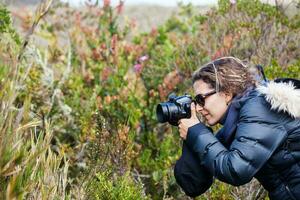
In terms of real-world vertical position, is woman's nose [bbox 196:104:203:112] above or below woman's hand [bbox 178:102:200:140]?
above

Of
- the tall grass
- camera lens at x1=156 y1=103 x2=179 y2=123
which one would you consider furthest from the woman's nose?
the tall grass

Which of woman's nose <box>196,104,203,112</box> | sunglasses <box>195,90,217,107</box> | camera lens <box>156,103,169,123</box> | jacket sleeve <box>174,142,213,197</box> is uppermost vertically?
sunglasses <box>195,90,217,107</box>

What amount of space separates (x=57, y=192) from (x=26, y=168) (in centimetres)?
61

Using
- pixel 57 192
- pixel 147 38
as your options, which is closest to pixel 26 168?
pixel 57 192

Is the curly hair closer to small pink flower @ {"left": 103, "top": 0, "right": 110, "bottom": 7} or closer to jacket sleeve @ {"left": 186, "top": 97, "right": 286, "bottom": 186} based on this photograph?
jacket sleeve @ {"left": 186, "top": 97, "right": 286, "bottom": 186}

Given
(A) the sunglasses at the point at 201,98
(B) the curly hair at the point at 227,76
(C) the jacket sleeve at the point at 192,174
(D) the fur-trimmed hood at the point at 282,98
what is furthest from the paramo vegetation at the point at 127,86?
(D) the fur-trimmed hood at the point at 282,98

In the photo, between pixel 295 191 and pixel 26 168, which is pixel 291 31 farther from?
pixel 26 168

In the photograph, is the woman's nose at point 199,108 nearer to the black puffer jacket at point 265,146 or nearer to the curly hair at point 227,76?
the curly hair at point 227,76

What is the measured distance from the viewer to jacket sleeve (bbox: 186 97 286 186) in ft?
10.4

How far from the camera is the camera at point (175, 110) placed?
360cm

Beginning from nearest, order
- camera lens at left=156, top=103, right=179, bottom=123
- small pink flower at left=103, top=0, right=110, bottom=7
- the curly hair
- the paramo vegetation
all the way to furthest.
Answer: the curly hair, camera lens at left=156, top=103, right=179, bottom=123, the paramo vegetation, small pink flower at left=103, top=0, right=110, bottom=7

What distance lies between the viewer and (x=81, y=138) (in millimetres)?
6062

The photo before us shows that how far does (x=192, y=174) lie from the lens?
3.62m

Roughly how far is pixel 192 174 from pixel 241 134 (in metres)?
0.51
